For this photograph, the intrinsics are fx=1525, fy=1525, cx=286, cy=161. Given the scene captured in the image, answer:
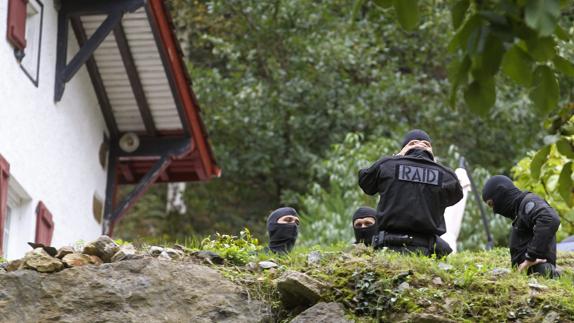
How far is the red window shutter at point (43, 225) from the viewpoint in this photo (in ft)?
61.1

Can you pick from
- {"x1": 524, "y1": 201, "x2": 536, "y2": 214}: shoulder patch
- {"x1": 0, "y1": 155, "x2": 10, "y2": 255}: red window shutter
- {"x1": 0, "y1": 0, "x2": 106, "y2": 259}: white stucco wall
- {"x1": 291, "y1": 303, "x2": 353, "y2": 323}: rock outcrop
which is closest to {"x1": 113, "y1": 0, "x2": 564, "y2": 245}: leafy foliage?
{"x1": 0, "y1": 0, "x2": 106, "y2": 259}: white stucco wall

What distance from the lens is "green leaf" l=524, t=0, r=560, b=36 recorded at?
6.60 meters

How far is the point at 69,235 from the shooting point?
20406 millimetres

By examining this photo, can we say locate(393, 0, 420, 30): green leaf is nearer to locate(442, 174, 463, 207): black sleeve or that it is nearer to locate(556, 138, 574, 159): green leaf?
locate(556, 138, 574, 159): green leaf

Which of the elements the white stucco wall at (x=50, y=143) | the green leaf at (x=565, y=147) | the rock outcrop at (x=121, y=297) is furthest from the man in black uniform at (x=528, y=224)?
the white stucco wall at (x=50, y=143)

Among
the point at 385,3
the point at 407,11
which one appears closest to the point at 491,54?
the point at 407,11

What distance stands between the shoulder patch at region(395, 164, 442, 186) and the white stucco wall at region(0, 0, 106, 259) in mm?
5985

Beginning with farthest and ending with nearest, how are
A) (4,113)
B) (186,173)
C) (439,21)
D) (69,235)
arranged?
1. (439,21)
2. (186,173)
3. (69,235)
4. (4,113)

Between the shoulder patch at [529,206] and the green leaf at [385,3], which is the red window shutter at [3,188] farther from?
the green leaf at [385,3]

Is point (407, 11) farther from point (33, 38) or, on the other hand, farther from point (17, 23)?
point (33, 38)

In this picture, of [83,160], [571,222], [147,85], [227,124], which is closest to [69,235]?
Answer: [83,160]

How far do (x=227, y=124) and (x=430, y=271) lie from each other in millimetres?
19833

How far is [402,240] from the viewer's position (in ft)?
42.0

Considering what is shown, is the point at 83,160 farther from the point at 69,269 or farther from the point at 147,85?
the point at 69,269
